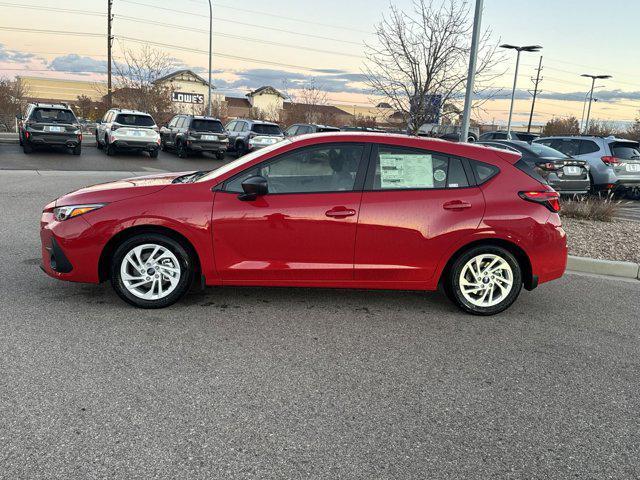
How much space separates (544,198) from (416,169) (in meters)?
1.24

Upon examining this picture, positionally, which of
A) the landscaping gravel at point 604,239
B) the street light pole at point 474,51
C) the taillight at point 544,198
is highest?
the street light pole at point 474,51

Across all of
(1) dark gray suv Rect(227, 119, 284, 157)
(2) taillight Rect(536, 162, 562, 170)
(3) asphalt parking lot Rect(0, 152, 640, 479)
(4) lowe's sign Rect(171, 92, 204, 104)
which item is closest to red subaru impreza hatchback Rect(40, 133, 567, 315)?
(3) asphalt parking lot Rect(0, 152, 640, 479)

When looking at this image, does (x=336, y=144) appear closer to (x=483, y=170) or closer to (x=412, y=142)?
(x=412, y=142)

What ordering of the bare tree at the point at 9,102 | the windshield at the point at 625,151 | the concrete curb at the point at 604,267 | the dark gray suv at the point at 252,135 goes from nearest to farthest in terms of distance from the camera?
1. the concrete curb at the point at 604,267
2. the windshield at the point at 625,151
3. the dark gray suv at the point at 252,135
4. the bare tree at the point at 9,102

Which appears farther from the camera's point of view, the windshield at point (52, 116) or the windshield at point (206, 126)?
the windshield at point (206, 126)

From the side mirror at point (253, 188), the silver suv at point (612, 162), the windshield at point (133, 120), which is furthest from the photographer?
the windshield at point (133, 120)

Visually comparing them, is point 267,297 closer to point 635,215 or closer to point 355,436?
point 355,436

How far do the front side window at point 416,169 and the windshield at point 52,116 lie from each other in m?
18.6

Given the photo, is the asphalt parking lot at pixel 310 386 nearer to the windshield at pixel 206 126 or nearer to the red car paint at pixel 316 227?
the red car paint at pixel 316 227

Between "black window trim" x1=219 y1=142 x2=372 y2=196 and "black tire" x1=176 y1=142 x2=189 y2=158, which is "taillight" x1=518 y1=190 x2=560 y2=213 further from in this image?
"black tire" x1=176 y1=142 x2=189 y2=158

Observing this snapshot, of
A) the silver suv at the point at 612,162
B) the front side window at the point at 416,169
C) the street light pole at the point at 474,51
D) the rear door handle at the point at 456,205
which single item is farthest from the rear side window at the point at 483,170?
the silver suv at the point at 612,162

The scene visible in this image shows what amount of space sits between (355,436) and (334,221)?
219 centimetres

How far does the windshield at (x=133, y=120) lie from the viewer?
71.1 feet

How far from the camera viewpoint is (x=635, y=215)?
1277cm
